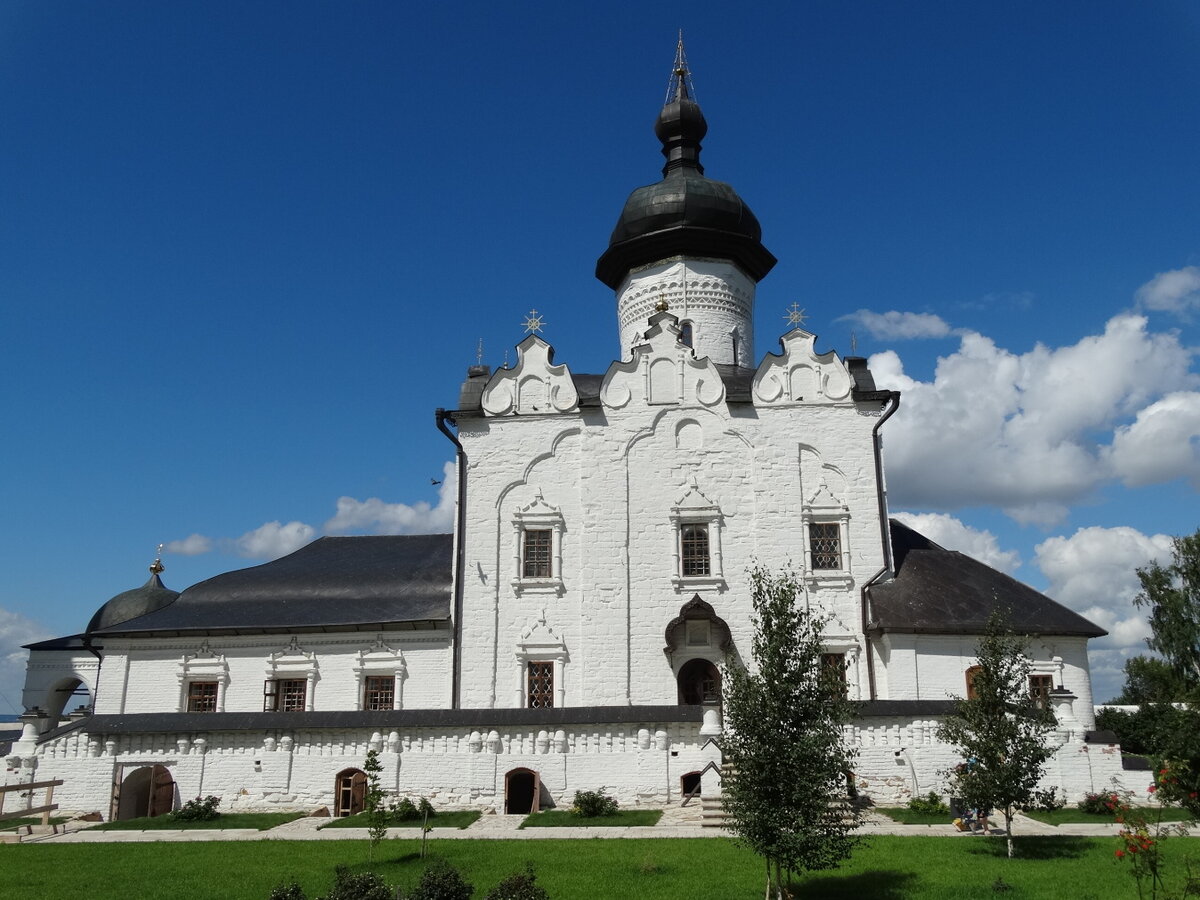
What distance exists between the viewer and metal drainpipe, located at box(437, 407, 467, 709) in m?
20.0

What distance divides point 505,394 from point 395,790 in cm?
944

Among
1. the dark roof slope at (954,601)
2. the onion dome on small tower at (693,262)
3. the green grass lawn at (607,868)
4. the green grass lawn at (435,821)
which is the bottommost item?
the green grass lawn at (607,868)

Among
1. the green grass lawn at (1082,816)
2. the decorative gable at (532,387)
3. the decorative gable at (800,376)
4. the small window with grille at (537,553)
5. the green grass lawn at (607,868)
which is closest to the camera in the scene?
the green grass lawn at (607,868)

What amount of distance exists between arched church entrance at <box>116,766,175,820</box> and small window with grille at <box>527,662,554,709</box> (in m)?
7.03

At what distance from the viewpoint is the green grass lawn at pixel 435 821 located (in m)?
14.3

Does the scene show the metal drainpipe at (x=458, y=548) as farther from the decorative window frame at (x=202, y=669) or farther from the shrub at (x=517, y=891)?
the shrub at (x=517, y=891)

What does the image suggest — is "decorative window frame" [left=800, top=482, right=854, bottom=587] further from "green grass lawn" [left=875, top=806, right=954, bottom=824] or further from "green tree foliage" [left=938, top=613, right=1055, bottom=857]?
"green tree foliage" [left=938, top=613, right=1055, bottom=857]

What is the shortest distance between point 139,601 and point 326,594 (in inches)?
317

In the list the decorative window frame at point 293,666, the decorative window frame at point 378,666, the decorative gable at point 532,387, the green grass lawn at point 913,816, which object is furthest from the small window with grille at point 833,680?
the decorative window frame at point 293,666

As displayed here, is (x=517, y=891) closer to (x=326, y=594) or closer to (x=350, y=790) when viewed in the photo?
(x=350, y=790)

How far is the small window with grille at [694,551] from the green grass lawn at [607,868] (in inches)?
323

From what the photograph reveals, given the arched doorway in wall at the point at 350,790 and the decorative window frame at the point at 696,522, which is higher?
the decorative window frame at the point at 696,522

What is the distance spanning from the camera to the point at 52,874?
11094mm

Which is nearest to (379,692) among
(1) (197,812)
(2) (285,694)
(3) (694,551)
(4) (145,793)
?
(2) (285,694)
